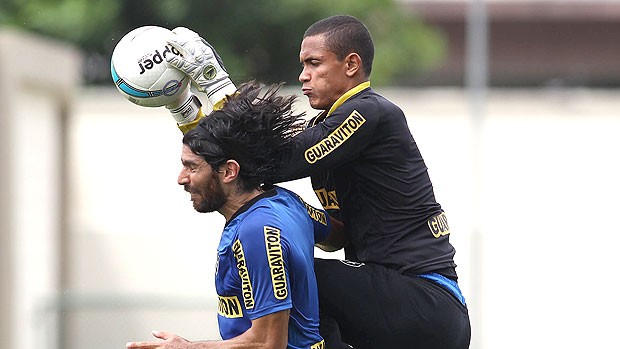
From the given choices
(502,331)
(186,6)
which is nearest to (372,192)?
(502,331)

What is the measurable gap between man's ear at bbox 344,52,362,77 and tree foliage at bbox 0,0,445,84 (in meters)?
10.9

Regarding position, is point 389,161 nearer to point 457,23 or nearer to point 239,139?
point 239,139

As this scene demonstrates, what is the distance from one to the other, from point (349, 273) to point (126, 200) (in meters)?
11.6

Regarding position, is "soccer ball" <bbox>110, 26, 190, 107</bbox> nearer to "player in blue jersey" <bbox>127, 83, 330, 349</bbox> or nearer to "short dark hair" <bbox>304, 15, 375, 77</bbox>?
"player in blue jersey" <bbox>127, 83, 330, 349</bbox>

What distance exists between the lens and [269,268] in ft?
15.9

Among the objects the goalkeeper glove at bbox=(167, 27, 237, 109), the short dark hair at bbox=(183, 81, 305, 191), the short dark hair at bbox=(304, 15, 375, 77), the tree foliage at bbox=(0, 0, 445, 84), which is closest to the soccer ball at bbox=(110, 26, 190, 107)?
the goalkeeper glove at bbox=(167, 27, 237, 109)

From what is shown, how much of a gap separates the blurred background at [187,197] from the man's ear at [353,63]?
8.32 metres

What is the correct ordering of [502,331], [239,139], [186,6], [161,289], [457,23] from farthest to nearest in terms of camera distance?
[457,23]
[186,6]
[161,289]
[502,331]
[239,139]

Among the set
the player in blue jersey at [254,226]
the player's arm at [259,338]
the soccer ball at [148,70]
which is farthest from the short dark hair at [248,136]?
the player's arm at [259,338]

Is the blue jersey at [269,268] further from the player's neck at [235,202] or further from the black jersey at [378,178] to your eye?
the black jersey at [378,178]

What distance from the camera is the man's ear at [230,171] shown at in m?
5.06

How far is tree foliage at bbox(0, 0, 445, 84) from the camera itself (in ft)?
54.9

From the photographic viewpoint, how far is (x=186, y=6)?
16.7 metres

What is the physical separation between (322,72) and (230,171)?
1.89 ft
